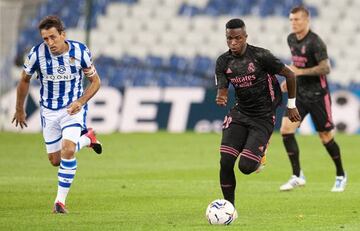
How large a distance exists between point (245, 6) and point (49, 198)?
18.2 meters

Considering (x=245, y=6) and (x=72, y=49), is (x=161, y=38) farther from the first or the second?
(x=72, y=49)

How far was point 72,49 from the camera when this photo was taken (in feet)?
37.6

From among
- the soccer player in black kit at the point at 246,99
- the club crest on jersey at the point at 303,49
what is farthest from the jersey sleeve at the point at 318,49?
the soccer player in black kit at the point at 246,99

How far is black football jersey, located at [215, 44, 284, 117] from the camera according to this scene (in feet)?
34.9

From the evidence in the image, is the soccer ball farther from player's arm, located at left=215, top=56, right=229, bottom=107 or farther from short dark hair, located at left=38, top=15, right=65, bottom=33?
short dark hair, located at left=38, top=15, right=65, bottom=33

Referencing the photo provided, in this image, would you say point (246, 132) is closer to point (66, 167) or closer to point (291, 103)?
point (291, 103)

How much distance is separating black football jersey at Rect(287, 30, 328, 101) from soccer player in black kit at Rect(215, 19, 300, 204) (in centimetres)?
329

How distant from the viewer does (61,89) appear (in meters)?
11.6

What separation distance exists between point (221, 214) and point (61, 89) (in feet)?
9.10

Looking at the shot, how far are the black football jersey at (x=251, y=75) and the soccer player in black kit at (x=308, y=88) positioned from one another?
3286 mm

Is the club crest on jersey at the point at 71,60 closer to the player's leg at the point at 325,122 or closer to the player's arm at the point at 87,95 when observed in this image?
the player's arm at the point at 87,95

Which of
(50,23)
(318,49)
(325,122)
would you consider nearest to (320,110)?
(325,122)

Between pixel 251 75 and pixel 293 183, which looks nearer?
pixel 251 75

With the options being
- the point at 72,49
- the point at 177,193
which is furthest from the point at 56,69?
the point at 177,193
